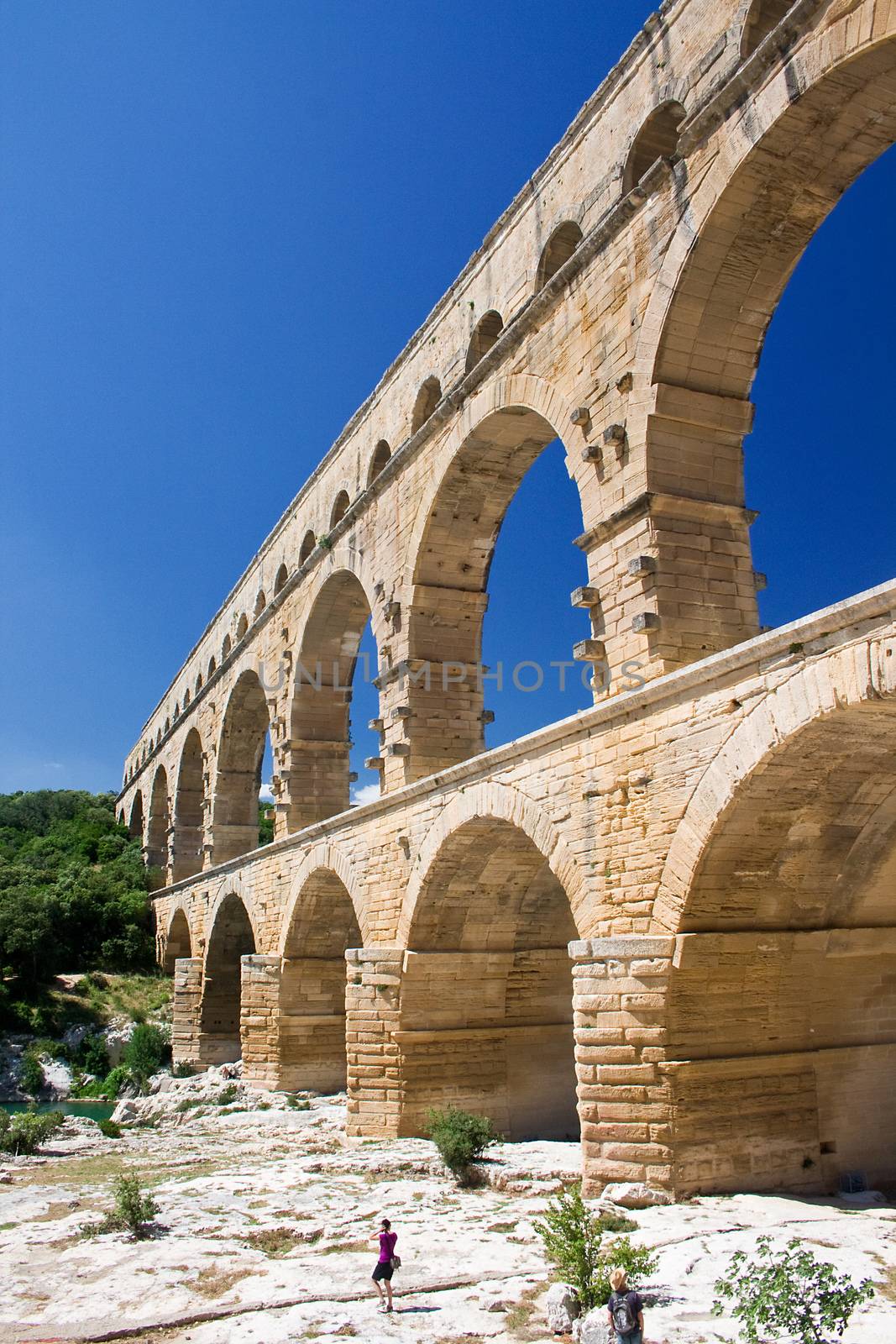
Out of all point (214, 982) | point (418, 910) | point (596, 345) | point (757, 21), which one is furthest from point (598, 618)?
point (214, 982)

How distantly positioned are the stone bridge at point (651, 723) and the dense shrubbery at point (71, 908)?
1858 cm

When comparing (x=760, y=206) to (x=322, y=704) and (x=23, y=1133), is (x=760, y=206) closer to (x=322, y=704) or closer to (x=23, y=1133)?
(x=322, y=704)

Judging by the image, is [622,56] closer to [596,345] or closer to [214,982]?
[596,345]

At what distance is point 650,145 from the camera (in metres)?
10.3

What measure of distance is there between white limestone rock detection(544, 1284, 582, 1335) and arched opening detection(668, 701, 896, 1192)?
2.02 meters

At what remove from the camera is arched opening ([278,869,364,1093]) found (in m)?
16.9

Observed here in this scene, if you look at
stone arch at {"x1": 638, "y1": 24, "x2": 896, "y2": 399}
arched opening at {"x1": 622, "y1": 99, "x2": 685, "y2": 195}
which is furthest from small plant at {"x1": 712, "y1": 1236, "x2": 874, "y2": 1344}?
arched opening at {"x1": 622, "y1": 99, "x2": 685, "y2": 195}

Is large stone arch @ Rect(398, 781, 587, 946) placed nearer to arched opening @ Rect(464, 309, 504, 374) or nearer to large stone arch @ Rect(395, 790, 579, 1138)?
large stone arch @ Rect(395, 790, 579, 1138)

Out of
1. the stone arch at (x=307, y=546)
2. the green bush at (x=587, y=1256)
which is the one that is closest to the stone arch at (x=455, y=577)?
the stone arch at (x=307, y=546)

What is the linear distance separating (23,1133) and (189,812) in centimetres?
1793

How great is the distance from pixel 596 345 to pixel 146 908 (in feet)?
92.1

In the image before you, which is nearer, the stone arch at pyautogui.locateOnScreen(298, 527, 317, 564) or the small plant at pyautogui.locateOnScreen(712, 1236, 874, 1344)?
the small plant at pyautogui.locateOnScreen(712, 1236, 874, 1344)

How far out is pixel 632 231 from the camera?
972 cm

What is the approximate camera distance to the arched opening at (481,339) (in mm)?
13336
